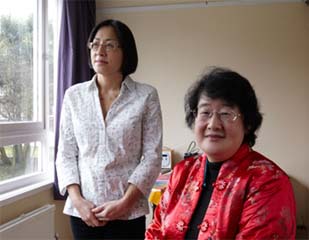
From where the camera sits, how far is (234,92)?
123cm

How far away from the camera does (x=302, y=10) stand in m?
3.44

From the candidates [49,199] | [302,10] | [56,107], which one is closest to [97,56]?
[56,107]

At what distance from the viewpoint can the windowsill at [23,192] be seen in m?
2.25

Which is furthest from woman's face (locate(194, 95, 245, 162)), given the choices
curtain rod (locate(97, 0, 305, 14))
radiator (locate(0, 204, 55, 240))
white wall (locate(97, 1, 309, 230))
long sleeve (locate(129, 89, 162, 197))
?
curtain rod (locate(97, 0, 305, 14))

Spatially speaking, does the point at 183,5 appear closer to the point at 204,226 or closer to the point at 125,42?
the point at 125,42

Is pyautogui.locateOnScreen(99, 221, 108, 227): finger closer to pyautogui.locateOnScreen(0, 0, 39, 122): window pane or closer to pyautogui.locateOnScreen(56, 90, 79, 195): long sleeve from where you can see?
pyautogui.locateOnScreen(56, 90, 79, 195): long sleeve

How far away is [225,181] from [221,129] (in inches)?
6.5

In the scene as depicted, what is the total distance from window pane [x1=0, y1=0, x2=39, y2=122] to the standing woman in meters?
0.98

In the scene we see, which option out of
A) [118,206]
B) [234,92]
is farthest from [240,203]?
[118,206]


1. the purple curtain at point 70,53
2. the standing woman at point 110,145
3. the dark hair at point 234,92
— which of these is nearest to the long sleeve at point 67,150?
the standing woman at point 110,145

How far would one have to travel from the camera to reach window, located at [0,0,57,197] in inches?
98.2

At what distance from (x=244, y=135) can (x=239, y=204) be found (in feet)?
0.82

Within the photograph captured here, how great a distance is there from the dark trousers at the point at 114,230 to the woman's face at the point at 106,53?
648 millimetres

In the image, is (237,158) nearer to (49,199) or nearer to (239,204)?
(239,204)
